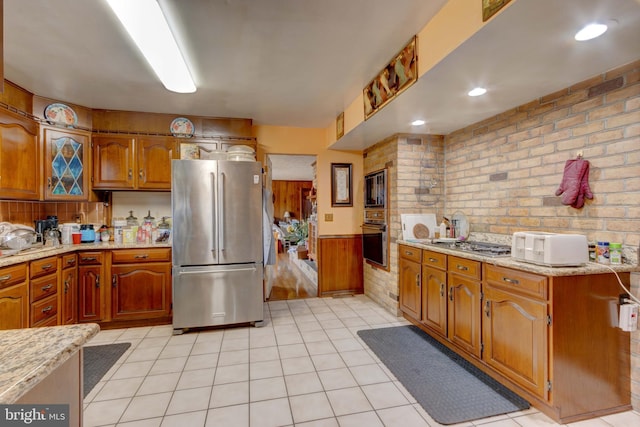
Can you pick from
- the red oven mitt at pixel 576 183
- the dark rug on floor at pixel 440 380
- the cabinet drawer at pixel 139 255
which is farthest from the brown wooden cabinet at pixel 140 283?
the red oven mitt at pixel 576 183

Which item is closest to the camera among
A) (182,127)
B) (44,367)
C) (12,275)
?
(44,367)

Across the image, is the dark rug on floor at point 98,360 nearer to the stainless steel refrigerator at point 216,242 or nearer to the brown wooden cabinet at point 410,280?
the stainless steel refrigerator at point 216,242

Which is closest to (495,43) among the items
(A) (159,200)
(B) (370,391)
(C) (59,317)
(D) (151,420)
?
(B) (370,391)

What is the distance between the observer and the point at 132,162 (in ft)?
11.5

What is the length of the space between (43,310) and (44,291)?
6.5 inches

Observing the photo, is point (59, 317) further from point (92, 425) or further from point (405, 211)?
point (405, 211)

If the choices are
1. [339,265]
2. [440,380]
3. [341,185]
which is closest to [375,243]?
[339,265]

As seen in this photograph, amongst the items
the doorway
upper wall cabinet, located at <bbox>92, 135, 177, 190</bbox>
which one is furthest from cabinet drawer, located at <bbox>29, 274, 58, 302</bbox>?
the doorway

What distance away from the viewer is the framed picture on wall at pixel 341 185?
4.38 metres

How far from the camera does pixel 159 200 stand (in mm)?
3840

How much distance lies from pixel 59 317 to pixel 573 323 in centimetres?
407

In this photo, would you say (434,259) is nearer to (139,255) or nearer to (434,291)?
(434,291)

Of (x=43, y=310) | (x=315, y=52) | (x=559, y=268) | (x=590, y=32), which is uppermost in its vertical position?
(x=315, y=52)

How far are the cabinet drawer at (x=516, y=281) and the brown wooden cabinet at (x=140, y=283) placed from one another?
121 inches
